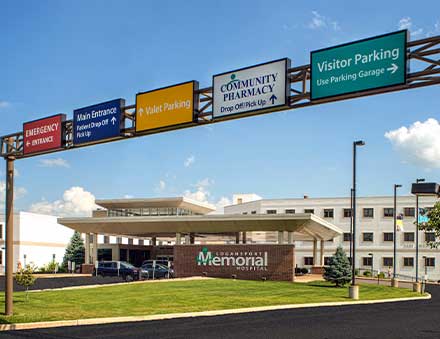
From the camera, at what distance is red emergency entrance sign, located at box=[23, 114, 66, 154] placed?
2342cm

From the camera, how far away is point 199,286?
3972 cm

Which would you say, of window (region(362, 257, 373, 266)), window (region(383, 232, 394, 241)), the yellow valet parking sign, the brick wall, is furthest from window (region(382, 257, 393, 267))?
the yellow valet parking sign

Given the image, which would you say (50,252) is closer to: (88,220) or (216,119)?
(88,220)

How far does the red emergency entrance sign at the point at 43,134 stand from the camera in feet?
76.8

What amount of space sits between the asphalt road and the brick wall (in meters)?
20.9

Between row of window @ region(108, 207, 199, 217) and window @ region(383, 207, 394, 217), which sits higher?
window @ region(383, 207, 394, 217)

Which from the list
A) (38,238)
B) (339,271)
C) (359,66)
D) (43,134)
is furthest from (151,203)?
(359,66)

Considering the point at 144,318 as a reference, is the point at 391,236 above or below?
above

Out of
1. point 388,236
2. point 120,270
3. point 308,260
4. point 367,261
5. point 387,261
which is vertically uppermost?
point 388,236

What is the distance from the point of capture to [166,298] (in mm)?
31031

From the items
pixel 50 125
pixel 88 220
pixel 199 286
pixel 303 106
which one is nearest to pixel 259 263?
pixel 199 286

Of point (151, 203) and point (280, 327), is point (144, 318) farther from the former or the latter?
point (151, 203)

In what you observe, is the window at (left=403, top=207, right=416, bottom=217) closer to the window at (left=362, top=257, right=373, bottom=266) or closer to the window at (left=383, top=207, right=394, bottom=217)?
the window at (left=383, top=207, right=394, bottom=217)

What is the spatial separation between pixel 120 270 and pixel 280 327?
33320 millimetres
